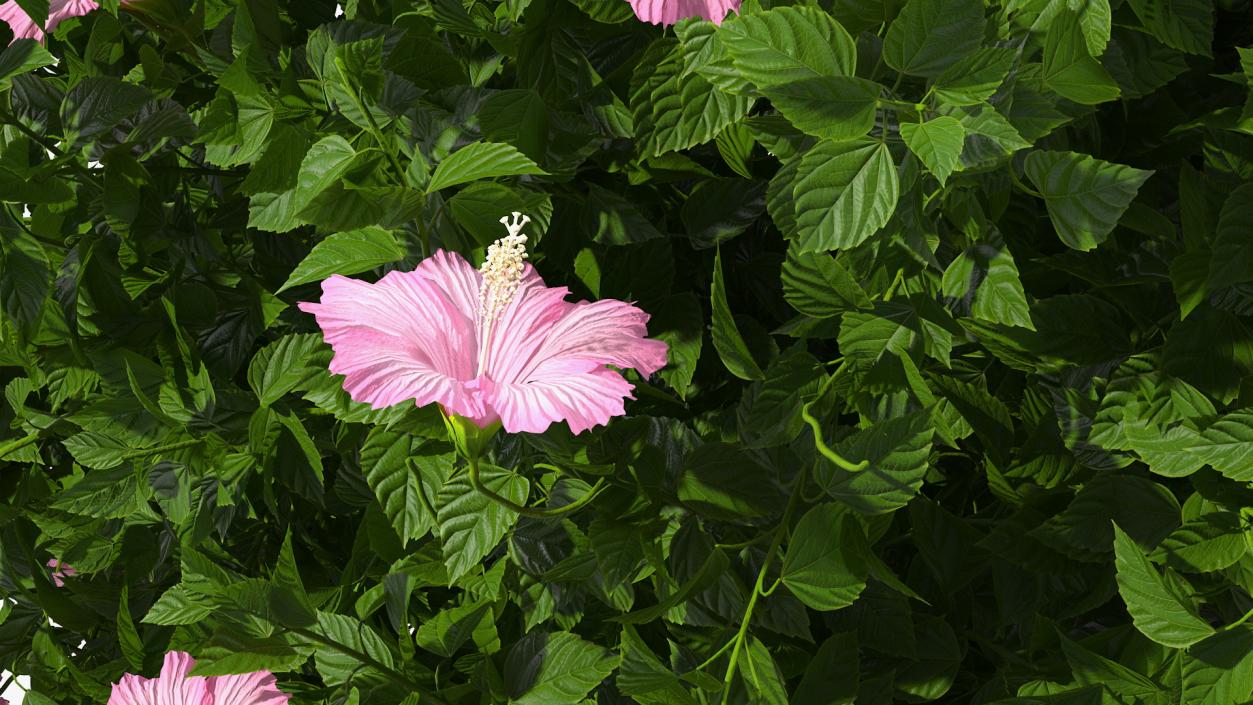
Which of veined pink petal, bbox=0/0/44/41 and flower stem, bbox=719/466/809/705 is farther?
veined pink petal, bbox=0/0/44/41

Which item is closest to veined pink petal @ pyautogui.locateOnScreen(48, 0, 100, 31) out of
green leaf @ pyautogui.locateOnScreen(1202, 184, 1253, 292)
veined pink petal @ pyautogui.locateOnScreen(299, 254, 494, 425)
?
veined pink petal @ pyautogui.locateOnScreen(299, 254, 494, 425)

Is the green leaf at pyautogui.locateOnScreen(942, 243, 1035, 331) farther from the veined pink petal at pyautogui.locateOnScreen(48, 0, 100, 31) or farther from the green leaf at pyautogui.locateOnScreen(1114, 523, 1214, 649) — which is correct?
the veined pink petal at pyautogui.locateOnScreen(48, 0, 100, 31)

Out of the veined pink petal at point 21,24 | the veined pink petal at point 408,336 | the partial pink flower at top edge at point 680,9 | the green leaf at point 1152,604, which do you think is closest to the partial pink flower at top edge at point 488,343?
the veined pink petal at point 408,336

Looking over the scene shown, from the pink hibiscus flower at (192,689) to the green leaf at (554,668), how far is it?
16 cm

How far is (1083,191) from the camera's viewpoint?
493 mm

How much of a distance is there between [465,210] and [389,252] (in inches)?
1.6

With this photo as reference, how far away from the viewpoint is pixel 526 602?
672 mm

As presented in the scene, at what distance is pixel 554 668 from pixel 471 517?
10 centimetres

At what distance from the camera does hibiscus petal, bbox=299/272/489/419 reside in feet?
1.58

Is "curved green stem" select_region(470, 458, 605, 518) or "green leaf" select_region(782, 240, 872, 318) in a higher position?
"green leaf" select_region(782, 240, 872, 318)

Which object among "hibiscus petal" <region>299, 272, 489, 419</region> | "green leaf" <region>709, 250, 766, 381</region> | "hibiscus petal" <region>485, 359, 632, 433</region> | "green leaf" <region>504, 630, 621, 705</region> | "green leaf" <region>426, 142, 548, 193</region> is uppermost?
"green leaf" <region>426, 142, 548, 193</region>

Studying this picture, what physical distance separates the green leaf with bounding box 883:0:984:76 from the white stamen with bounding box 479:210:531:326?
0.57 ft

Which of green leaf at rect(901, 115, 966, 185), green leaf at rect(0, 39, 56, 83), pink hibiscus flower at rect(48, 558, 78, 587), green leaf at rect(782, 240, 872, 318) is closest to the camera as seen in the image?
green leaf at rect(901, 115, 966, 185)

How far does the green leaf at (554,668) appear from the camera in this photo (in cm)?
62
